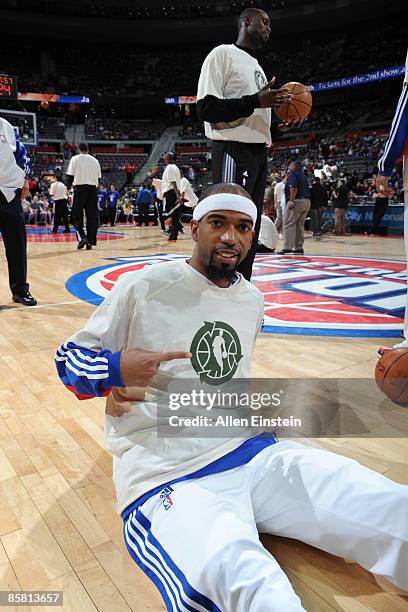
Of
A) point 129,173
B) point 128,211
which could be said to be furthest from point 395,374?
point 129,173

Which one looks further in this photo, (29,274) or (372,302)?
(29,274)

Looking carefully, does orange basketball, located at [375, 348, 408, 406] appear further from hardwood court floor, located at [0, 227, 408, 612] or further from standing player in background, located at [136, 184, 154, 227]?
standing player in background, located at [136, 184, 154, 227]

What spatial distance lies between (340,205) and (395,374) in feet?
35.8

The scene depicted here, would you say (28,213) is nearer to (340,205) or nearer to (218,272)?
(340,205)

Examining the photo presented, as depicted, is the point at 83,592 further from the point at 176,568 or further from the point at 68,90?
the point at 68,90

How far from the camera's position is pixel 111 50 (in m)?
32.4

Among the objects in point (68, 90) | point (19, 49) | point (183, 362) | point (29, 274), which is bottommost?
point (29, 274)

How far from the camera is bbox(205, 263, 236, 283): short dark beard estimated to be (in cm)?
139

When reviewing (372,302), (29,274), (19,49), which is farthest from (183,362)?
(19,49)

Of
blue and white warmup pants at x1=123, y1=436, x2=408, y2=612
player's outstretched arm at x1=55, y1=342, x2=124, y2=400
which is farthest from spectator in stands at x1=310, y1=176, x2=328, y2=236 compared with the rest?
player's outstretched arm at x1=55, y1=342, x2=124, y2=400

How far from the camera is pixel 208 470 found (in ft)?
4.16

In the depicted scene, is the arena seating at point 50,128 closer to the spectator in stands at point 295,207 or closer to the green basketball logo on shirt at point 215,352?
the spectator in stands at point 295,207

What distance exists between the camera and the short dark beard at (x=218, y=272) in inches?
54.9

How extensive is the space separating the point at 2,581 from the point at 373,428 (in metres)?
1.41
